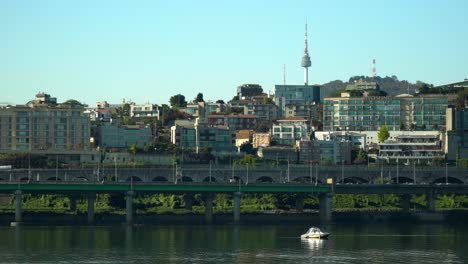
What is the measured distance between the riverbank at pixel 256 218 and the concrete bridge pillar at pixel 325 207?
3.03 ft

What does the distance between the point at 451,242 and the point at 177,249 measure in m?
24.8

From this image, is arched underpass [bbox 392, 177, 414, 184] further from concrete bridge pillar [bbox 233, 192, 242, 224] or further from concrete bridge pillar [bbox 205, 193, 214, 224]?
concrete bridge pillar [bbox 205, 193, 214, 224]

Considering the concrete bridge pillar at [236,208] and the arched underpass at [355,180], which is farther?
the arched underpass at [355,180]

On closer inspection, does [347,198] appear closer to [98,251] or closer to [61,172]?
[61,172]

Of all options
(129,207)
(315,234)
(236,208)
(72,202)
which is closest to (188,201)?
(236,208)

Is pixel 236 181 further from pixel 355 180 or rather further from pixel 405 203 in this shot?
pixel 355 180

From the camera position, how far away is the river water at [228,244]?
102 m

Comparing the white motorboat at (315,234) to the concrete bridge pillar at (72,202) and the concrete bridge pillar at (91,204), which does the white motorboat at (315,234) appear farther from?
the concrete bridge pillar at (72,202)

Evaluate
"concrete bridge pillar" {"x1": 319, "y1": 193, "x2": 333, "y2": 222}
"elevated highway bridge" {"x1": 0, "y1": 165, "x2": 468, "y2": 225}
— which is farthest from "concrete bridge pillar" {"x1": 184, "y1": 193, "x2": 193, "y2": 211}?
A: "concrete bridge pillar" {"x1": 319, "y1": 193, "x2": 333, "y2": 222}

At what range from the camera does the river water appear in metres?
102

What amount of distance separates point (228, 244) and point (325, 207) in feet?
121

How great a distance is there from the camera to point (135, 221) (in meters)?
147

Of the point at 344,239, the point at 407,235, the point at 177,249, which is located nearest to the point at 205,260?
the point at 177,249

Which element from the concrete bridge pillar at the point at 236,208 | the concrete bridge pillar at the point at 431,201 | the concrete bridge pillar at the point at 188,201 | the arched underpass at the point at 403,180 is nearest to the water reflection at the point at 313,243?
the concrete bridge pillar at the point at 236,208
